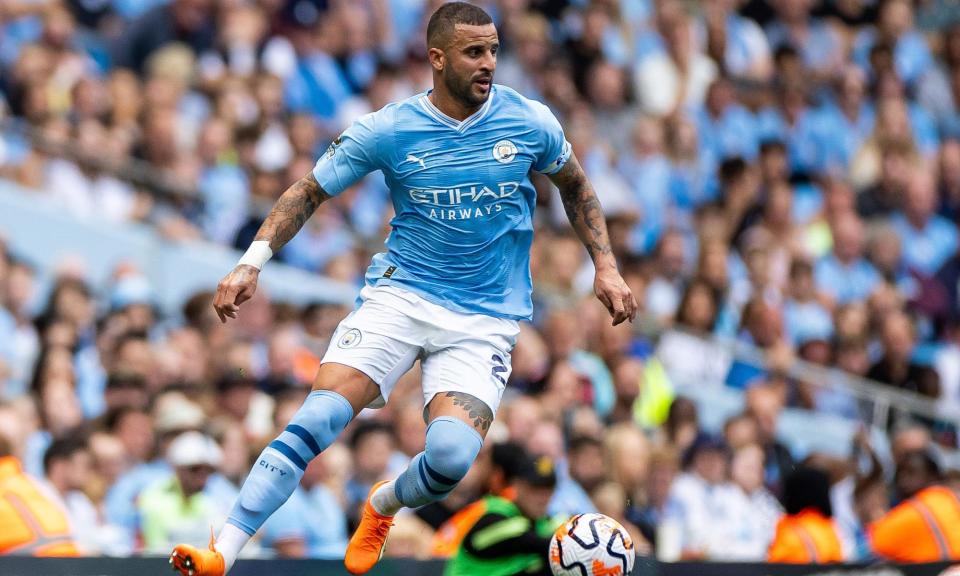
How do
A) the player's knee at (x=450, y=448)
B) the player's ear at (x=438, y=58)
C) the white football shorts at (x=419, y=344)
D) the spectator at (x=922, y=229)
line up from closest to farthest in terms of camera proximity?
1. the player's knee at (x=450, y=448)
2. the player's ear at (x=438, y=58)
3. the white football shorts at (x=419, y=344)
4. the spectator at (x=922, y=229)

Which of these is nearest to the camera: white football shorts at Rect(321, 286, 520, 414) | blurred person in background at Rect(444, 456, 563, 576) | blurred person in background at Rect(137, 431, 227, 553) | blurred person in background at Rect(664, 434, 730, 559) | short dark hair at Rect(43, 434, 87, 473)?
white football shorts at Rect(321, 286, 520, 414)

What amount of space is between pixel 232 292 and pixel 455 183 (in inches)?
45.7

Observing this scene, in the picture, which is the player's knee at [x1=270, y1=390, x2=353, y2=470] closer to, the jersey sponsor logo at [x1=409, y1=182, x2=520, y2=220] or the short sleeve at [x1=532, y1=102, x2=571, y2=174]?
the jersey sponsor logo at [x1=409, y1=182, x2=520, y2=220]

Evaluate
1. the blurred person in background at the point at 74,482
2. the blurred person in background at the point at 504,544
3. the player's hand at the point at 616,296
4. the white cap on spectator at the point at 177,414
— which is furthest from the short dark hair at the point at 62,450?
the player's hand at the point at 616,296

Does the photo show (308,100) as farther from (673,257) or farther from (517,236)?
(517,236)

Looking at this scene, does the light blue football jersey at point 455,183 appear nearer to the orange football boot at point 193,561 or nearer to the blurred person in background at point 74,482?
the orange football boot at point 193,561

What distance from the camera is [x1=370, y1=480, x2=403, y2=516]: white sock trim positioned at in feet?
26.1

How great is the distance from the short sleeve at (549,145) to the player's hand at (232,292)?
1.49m

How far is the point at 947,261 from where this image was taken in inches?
680

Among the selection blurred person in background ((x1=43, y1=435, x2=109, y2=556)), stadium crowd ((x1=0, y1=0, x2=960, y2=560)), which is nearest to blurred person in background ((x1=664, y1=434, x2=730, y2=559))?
stadium crowd ((x1=0, y1=0, x2=960, y2=560))

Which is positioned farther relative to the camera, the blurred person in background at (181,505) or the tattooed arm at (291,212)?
the blurred person in background at (181,505)

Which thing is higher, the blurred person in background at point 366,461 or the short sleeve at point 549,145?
the short sleeve at point 549,145

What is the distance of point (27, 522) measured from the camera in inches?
338

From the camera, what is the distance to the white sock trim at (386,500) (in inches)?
313
